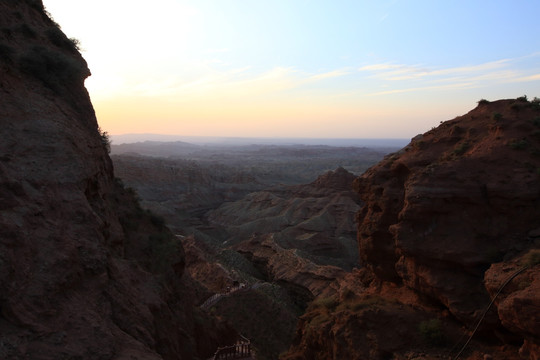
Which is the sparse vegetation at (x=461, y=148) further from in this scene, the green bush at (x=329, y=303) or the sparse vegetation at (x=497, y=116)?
the green bush at (x=329, y=303)

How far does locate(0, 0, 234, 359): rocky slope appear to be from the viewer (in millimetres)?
5766

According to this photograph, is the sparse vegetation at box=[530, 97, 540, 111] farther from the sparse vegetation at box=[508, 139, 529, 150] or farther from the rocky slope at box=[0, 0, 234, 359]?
the rocky slope at box=[0, 0, 234, 359]

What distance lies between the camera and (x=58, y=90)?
10.6m

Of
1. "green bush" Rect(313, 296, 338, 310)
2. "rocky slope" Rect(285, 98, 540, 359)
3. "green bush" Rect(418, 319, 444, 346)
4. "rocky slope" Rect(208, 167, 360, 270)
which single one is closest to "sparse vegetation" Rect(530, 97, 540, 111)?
"rocky slope" Rect(285, 98, 540, 359)

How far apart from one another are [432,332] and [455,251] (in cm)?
204

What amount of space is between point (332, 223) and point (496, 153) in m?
32.5

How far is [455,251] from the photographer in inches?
401

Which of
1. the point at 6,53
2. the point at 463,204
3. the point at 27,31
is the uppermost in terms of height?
the point at 27,31

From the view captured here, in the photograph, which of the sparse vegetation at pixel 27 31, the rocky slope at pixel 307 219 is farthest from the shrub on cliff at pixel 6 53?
the rocky slope at pixel 307 219

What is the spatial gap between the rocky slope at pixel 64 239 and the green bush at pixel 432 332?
5.92 m

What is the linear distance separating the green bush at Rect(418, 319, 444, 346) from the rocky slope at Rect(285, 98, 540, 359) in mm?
23

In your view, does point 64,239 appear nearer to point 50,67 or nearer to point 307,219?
point 50,67

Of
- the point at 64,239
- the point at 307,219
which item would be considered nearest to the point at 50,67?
the point at 64,239

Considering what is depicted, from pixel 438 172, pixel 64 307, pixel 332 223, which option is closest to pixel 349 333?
pixel 438 172
